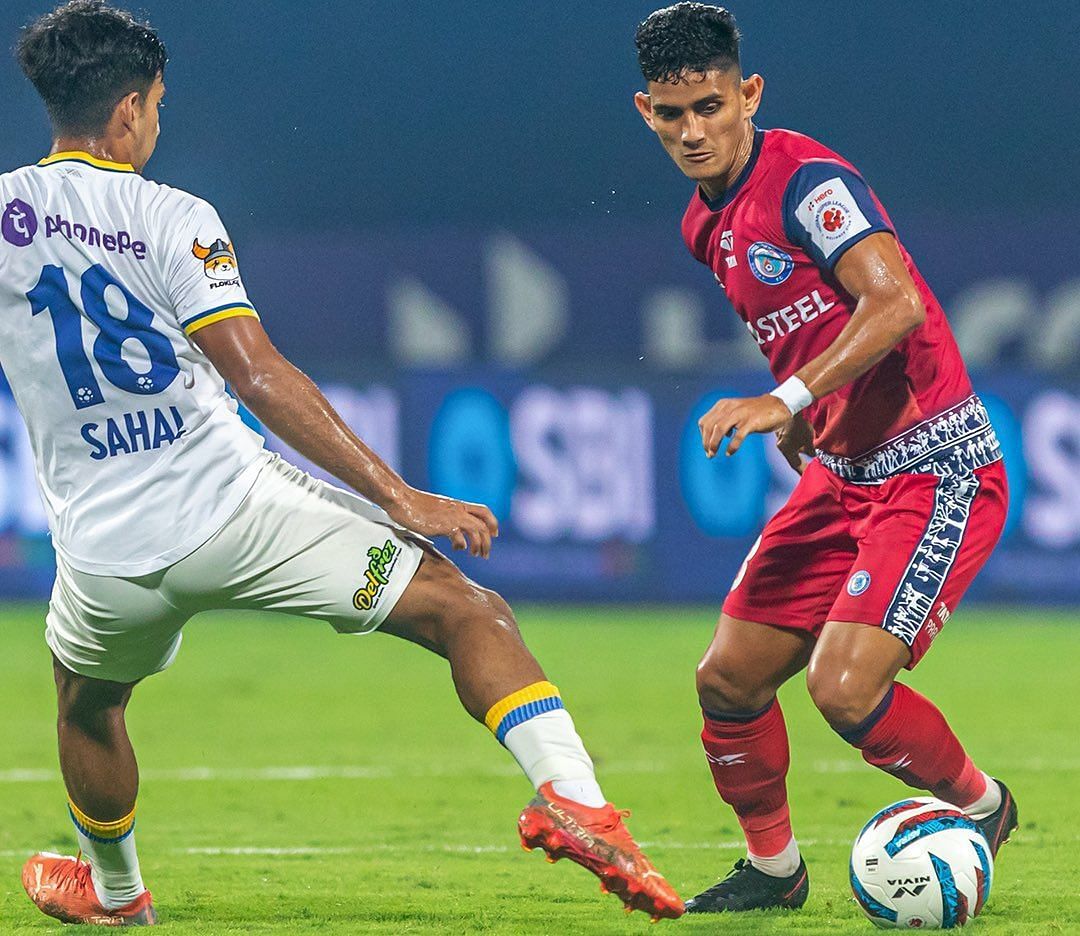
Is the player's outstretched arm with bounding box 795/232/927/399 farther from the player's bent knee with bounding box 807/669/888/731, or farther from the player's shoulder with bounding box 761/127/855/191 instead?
the player's bent knee with bounding box 807/669/888/731

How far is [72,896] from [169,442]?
1311mm

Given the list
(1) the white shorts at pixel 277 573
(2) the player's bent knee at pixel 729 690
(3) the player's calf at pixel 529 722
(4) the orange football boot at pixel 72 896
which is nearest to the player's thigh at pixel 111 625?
(1) the white shorts at pixel 277 573

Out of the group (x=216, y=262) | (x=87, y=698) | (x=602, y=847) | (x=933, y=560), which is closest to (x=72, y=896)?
(x=87, y=698)

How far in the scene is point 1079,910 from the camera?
14.0 feet

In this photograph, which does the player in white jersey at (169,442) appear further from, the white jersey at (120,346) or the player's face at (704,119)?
the player's face at (704,119)

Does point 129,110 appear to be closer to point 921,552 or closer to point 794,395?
point 794,395

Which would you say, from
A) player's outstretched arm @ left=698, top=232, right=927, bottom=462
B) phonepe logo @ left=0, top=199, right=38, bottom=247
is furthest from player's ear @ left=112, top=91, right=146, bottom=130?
player's outstretched arm @ left=698, top=232, right=927, bottom=462

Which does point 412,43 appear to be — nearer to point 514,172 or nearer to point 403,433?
point 514,172

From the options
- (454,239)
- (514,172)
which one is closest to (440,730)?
(454,239)

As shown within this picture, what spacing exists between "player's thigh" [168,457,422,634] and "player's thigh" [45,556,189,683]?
8 cm

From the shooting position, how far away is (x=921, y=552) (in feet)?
14.1

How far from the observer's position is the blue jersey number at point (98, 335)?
3.81 meters

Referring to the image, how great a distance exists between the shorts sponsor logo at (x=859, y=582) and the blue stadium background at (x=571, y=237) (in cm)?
726

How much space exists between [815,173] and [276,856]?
8.52 ft
